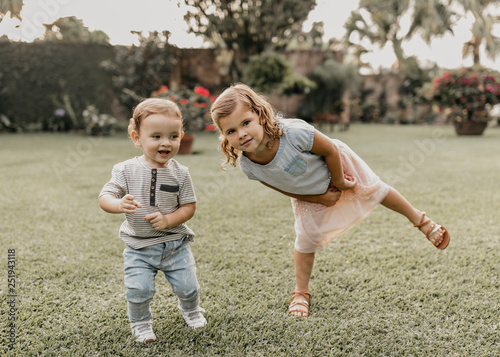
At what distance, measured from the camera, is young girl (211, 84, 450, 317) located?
1.66 meters

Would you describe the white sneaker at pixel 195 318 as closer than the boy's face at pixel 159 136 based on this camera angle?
No

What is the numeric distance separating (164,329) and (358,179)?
1098mm

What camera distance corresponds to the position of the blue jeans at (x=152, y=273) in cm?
159

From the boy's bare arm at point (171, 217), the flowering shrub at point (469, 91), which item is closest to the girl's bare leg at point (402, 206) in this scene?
the boy's bare arm at point (171, 217)

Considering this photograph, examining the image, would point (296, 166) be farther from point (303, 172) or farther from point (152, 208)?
point (152, 208)

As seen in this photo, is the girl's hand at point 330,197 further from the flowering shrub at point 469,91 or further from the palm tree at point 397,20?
the palm tree at point 397,20

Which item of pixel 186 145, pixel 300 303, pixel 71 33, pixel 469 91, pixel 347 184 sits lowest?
pixel 186 145

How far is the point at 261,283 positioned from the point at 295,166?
2.31ft

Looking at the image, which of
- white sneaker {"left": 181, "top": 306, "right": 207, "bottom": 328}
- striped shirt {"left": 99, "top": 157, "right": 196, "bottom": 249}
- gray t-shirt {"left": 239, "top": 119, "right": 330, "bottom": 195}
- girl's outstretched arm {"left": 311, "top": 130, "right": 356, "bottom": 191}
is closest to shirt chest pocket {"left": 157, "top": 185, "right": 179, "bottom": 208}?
striped shirt {"left": 99, "top": 157, "right": 196, "bottom": 249}

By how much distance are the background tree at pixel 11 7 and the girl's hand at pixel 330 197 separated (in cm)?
136

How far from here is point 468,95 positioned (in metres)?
9.96

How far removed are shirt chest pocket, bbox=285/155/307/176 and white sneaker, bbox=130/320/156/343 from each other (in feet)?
2.78

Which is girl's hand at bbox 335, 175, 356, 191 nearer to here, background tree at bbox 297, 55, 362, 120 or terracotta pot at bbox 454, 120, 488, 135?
terracotta pot at bbox 454, 120, 488, 135

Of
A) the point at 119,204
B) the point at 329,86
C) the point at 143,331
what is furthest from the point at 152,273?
the point at 329,86
